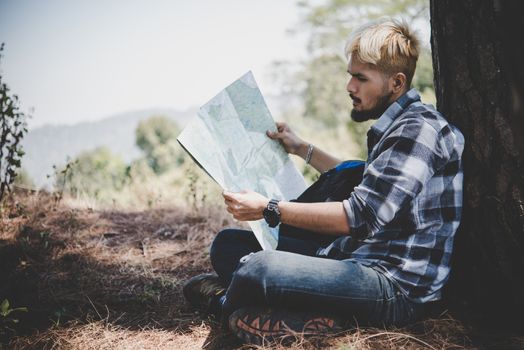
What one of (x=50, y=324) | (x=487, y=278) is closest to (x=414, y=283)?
(x=487, y=278)

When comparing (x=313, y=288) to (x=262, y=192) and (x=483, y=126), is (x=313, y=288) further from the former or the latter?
(x=483, y=126)

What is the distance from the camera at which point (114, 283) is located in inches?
92.0

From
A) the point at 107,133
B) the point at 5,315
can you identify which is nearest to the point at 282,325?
the point at 5,315

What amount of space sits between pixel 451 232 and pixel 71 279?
216 centimetres

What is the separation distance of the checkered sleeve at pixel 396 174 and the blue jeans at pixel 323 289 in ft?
0.54

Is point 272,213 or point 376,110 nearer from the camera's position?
point 272,213

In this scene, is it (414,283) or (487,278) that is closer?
(414,283)

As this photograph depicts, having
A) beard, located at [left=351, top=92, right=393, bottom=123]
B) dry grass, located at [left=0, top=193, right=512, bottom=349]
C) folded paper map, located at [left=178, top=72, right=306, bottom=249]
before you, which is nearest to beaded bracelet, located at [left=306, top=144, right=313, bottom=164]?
folded paper map, located at [left=178, top=72, right=306, bottom=249]

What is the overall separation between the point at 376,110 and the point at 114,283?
1.83 m

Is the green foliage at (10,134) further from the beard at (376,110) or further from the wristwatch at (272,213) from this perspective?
the beard at (376,110)

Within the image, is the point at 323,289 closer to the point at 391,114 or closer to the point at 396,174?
the point at 396,174

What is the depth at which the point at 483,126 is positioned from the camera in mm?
1462

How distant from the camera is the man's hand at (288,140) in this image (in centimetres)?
202

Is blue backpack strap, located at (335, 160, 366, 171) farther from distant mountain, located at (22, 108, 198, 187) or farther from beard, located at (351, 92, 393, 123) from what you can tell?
distant mountain, located at (22, 108, 198, 187)
